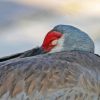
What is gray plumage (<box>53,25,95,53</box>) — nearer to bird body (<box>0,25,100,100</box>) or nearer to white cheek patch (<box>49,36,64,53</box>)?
white cheek patch (<box>49,36,64,53</box>)

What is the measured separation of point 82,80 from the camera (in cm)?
312

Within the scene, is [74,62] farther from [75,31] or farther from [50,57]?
[75,31]

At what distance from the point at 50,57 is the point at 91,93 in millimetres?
401

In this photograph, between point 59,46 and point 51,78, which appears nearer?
point 51,78

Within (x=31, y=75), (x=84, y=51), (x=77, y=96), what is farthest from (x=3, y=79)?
(x=84, y=51)

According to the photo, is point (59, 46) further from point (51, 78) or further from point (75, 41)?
point (51, 78)

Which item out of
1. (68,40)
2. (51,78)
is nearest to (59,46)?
(68,40)

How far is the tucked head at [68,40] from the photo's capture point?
3987mm

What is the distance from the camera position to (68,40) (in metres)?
4.03

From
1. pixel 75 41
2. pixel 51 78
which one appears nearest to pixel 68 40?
pixel 75 41

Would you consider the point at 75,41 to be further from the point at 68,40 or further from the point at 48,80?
the point at 48,80

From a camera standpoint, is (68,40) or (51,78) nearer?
(51,78)

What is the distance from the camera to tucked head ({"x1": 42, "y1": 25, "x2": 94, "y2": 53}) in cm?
399

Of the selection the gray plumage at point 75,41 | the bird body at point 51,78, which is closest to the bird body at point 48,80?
the bird body at point 51,78
